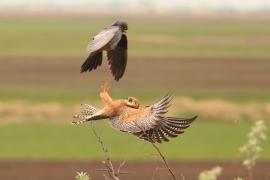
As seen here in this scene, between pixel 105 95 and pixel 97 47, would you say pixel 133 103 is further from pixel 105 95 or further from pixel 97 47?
pixel 97 47

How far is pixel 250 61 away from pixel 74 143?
25.1m

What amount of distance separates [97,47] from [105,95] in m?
0.25

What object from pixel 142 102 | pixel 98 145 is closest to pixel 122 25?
pixel 98 145

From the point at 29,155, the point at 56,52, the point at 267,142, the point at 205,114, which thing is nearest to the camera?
the point at 29,155

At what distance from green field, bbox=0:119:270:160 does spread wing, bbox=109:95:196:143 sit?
19.5 m

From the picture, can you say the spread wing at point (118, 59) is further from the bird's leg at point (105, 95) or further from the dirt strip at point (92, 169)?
the dirt strip at point (92, 169)

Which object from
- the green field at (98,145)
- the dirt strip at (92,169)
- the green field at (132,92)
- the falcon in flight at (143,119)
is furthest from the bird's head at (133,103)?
the green field at (98,145)

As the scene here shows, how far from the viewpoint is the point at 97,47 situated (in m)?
2.38

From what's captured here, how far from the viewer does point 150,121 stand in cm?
249

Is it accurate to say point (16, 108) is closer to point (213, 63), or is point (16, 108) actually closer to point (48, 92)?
point (48, 92)

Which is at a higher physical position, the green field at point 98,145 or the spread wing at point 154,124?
the green field at point 98,145

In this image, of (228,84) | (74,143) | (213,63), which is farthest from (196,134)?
(213,63)

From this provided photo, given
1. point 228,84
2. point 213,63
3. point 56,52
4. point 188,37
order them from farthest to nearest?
point 188,37 < point 56,52 < point 213,63 < point 228,84

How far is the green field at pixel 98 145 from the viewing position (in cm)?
2314
